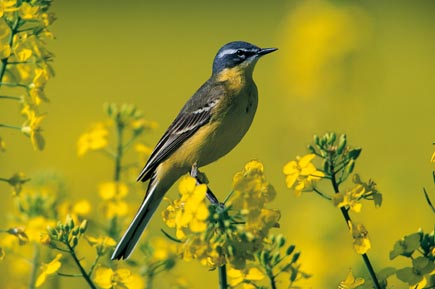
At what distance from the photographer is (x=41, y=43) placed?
3.27m

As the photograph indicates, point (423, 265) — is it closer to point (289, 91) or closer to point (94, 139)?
point (94, 139)

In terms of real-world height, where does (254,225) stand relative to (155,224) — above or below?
above

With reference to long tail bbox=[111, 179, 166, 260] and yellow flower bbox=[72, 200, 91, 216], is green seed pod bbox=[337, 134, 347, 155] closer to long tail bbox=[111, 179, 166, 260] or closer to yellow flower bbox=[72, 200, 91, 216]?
long tail bbox=[111, 179, 166, 260]

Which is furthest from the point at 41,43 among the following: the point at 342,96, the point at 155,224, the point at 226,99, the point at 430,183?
the point at 430,183

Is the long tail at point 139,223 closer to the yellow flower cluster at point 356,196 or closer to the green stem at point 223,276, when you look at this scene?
the green stem at point 223,276

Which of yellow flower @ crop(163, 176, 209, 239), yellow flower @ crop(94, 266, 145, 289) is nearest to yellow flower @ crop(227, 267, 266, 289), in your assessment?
yellow flower @ crop(163, 176, 209, 239)

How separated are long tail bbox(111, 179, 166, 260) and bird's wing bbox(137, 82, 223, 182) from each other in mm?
83

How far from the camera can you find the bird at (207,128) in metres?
4.17

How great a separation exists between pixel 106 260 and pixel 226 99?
105 cm

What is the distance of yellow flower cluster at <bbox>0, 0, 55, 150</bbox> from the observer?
3133 mm

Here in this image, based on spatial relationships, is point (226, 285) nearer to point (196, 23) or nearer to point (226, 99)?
point (226, 99)

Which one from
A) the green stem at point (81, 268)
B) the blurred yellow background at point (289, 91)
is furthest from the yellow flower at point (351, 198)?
the green stem at point (81, 268)

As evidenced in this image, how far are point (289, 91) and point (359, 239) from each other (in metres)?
4.63

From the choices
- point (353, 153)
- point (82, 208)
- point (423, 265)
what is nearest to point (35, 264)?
point (82, 208)
